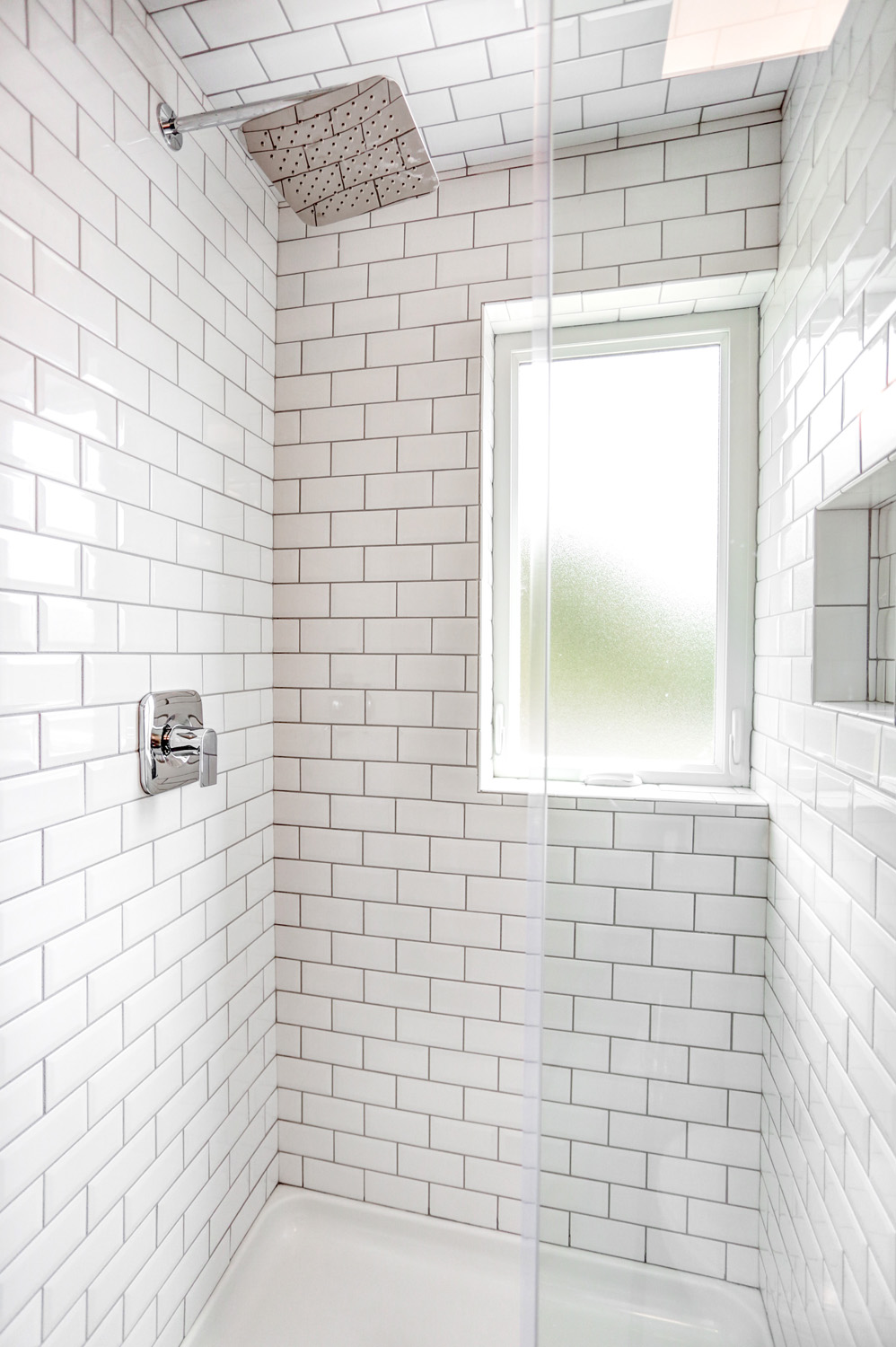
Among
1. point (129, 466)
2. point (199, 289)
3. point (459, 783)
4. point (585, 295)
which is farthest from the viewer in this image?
point (459, 783)

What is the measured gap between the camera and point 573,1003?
75cm

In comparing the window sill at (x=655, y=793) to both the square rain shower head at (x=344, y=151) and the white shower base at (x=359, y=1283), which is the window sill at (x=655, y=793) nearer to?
the square rain shower head at (x=344, y=151)

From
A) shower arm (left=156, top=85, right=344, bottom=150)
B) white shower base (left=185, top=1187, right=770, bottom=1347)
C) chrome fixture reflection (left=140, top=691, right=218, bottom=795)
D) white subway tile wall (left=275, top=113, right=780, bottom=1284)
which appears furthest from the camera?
white subway tile wall (left=275, top=113, right=780, bottom=1284)

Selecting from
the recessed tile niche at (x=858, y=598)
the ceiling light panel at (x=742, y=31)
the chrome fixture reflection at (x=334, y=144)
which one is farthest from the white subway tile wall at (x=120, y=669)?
the recessed tile niche at (x=858, y=598)

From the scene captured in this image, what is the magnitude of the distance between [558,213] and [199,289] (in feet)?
2.63

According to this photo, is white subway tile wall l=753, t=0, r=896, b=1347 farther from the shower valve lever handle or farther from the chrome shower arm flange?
the chrome shower arm flange

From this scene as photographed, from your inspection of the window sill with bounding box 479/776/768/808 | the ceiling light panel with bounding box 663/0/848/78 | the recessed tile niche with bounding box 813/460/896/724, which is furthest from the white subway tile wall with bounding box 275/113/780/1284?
the recessed tile niche with bounding box 813/460/896/724

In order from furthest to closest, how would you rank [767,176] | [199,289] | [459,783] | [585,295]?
[459,783] < [199,289] < [585,295] < [767,176]

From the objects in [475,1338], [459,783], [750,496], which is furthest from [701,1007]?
[475,1338]

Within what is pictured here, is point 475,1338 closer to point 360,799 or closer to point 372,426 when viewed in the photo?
point 360,799

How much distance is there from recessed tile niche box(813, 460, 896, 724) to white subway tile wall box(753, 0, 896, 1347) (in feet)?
0.04

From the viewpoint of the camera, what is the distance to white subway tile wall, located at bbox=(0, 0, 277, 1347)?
869 millimetres

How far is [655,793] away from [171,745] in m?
0.78

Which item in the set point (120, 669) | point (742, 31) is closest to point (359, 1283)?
point (120, 669)
